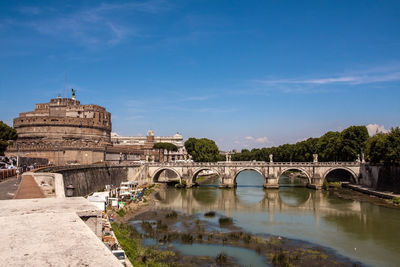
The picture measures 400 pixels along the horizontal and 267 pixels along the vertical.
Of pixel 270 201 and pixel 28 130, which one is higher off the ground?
pixel 28 130

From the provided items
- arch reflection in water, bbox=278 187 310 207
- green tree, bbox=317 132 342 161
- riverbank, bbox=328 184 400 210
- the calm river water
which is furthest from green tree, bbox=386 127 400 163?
Answer: green tree, bbox=317 132 342 161

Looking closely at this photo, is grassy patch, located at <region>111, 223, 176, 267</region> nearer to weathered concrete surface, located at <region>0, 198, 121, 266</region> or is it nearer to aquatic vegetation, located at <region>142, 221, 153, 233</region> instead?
aquatic vegetation, located at <region>142, 221, 153, 233</region>

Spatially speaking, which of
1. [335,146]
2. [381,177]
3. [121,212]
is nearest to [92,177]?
[121,212]

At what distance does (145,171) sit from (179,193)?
11.5 m

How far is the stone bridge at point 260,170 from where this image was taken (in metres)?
63.3

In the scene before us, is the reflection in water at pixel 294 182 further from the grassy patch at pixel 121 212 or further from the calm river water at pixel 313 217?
the grassy patch at pixel 121 212

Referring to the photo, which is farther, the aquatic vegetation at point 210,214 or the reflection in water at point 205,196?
the reflection in water at point 205,196

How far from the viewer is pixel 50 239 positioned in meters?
5.98

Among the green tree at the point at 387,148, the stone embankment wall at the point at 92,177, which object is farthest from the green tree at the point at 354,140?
the stone embankment wall at the point at 92,177

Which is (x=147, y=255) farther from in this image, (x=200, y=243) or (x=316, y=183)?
(x=316, y=183)

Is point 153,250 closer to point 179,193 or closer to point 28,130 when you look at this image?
point 179,193

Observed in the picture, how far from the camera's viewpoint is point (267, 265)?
21141mm

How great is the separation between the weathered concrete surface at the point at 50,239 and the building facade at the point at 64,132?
5110cm

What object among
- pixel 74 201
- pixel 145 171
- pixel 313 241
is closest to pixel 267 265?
pixel 313 241
